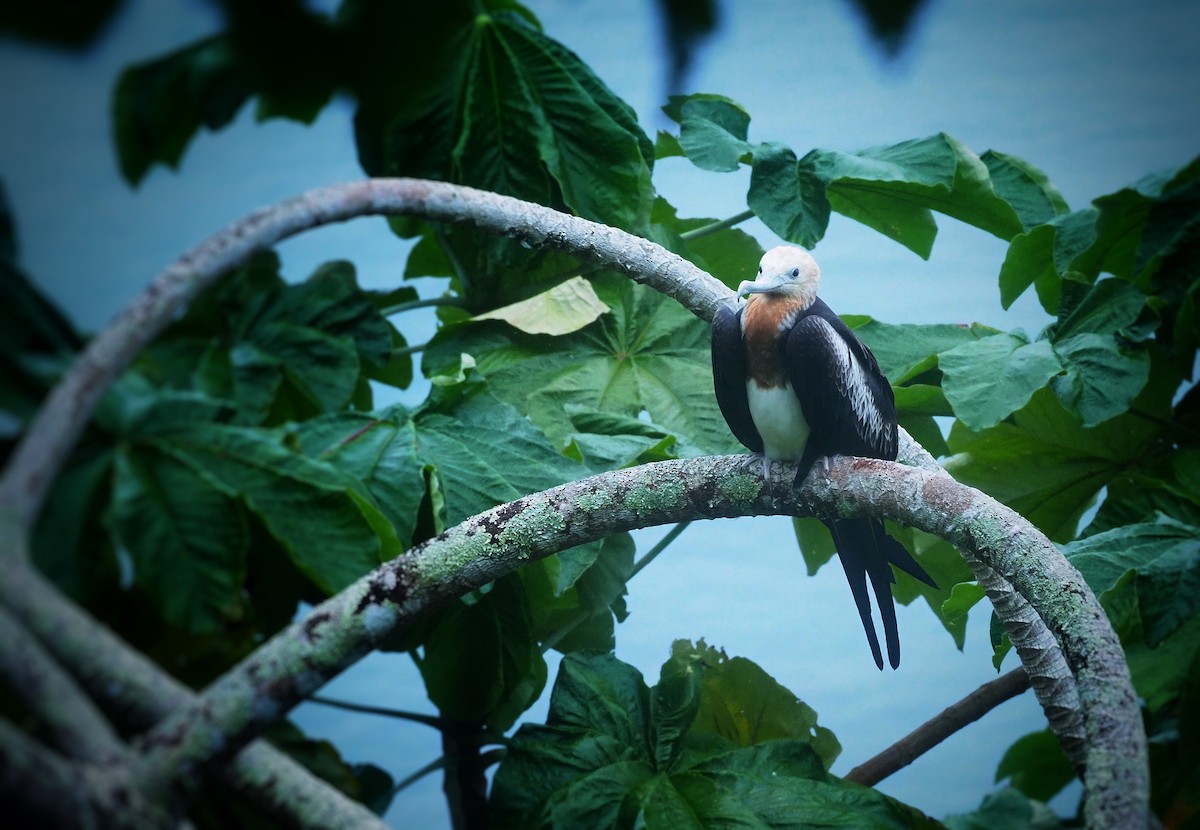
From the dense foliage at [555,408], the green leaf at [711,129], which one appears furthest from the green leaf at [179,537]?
the green leaf at [711,129]

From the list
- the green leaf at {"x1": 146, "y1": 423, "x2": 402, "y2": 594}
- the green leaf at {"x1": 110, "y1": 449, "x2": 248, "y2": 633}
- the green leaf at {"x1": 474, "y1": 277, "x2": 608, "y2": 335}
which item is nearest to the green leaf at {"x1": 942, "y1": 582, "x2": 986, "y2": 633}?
the green leaf at {"x1": 474, "y1": 277, "x2": 608, "y2": 335}

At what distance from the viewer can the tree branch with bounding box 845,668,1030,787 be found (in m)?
1.69

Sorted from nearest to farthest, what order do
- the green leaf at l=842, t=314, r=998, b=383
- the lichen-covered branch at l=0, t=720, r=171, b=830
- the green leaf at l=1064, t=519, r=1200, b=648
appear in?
1. the lichen-covered branch at l=0, t=720, r=171, b=830
2. the green leaf at l=1064, t=519, r=1200, b=648
3. the green leaf at l=842, t=314, r=998, b=383

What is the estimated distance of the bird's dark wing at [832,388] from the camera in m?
1.29

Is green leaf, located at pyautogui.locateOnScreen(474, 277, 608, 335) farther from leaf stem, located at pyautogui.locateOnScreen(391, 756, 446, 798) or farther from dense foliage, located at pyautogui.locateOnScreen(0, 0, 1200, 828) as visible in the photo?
leaf stem, located at pyautogui.locateOnScreen(391, 756, 446, 798)

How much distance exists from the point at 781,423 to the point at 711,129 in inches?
29.3

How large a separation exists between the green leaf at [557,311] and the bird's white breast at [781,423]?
21.0 inches

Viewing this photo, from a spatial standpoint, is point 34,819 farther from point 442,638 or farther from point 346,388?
point 442,638

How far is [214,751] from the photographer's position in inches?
31.5

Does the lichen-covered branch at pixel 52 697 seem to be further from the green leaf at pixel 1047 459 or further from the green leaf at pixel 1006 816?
the green leaf at pixel 1047 459

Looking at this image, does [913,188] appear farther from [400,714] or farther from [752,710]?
[400,714]

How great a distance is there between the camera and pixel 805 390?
1.30m

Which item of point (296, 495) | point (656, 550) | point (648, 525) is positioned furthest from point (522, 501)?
point (656, 550)

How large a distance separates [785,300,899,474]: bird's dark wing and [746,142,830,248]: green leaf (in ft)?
1.17
